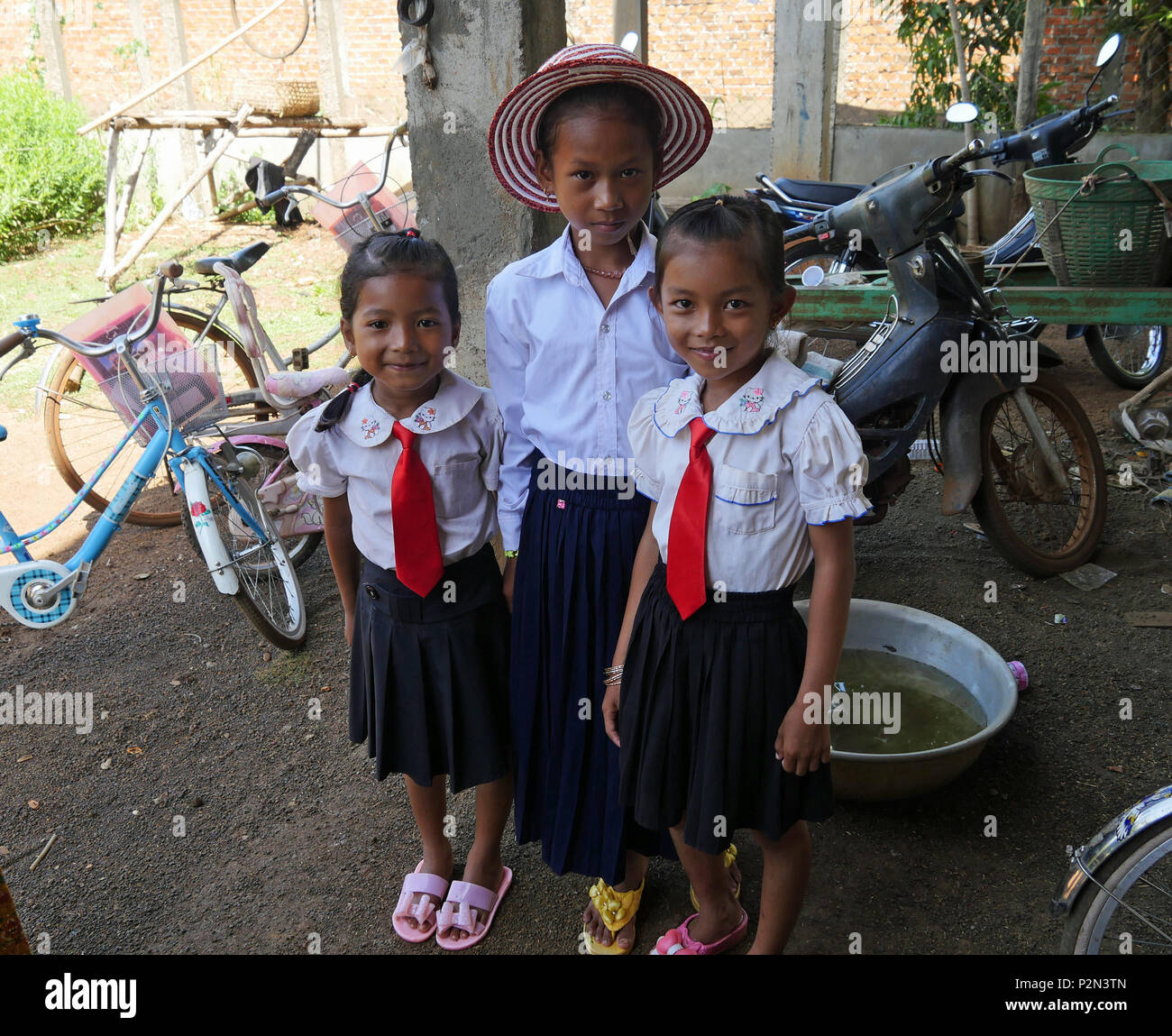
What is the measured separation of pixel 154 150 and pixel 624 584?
31.4ft

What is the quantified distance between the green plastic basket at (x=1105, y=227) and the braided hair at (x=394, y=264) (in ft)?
8.62

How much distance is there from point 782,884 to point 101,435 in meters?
4.69

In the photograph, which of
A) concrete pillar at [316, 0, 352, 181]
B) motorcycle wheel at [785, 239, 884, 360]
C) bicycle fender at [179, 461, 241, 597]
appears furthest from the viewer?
concrete pillar at [316, 0, 352, 181]

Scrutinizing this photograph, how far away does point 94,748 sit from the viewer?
2.96 metres

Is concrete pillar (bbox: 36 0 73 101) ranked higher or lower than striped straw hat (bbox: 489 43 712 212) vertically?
lower

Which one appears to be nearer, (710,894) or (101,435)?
(710,894)

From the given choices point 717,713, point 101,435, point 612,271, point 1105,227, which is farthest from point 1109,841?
point 101,435

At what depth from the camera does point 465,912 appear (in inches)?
85.6

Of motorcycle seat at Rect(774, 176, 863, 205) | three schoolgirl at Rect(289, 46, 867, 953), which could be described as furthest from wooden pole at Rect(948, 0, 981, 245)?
three schoolgirl at Rect(289, 46, 867, 953)

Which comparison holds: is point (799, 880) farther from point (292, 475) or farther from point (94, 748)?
point (292, 475)

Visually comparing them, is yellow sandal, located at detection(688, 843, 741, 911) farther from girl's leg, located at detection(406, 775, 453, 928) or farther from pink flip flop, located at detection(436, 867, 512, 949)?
girl's leg, located at detection(406, 775, 453, 928)

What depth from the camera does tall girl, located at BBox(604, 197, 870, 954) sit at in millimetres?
1558

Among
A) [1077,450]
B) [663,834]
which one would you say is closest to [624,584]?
[663,834]

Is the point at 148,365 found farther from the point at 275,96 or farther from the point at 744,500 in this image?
the point at 275,96
